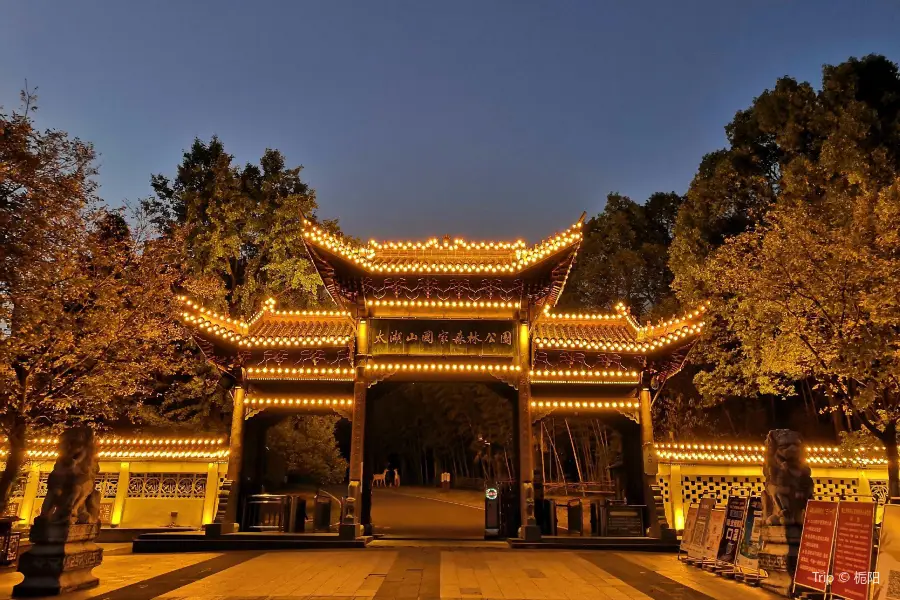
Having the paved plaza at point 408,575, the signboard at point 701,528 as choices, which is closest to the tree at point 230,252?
the paved plaza at point 408,575

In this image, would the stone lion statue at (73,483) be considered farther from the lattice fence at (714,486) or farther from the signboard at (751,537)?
the lattice fence at (714,486)

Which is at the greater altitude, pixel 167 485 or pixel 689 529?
pixel 167 485

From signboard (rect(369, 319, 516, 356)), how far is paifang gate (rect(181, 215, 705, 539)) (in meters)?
0.02

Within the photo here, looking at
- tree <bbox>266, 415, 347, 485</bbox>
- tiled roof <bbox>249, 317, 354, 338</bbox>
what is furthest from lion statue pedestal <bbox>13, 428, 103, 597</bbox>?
tree <bbox>266, 415, 347, 485</bbox>

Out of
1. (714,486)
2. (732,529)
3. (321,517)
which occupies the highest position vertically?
(714,486)

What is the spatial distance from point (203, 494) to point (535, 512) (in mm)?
7916

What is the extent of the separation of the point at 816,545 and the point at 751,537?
6.05 feet

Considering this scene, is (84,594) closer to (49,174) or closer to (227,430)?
(49,174)

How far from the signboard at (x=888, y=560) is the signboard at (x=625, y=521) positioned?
763 cm

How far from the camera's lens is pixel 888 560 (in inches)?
238

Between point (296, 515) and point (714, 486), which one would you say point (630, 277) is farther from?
point (296, 515)

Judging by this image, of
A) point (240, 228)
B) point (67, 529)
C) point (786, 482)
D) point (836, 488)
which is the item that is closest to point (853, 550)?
point (786, 482)

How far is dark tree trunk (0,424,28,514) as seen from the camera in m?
12.0

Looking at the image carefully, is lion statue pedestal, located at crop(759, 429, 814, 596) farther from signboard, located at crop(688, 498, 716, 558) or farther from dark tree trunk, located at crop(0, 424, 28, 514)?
dark tree trunk, located at crop(0, 424, 28, 514)
